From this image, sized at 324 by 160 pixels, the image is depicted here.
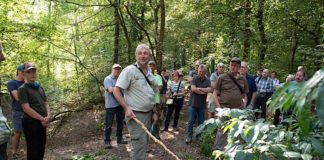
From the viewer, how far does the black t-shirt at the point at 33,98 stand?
523 cm

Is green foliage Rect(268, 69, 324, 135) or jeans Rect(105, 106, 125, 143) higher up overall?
green foliage Rect(268, 69, 324, 135)

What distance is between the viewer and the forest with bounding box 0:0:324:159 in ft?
39.3

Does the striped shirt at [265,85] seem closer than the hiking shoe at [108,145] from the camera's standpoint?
No

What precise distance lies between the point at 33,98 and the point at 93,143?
421 centimetres

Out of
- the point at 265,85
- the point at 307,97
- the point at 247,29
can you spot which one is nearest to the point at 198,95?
the point at 265,85

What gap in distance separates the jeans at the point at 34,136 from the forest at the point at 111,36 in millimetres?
5714

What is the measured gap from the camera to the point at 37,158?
548 cm

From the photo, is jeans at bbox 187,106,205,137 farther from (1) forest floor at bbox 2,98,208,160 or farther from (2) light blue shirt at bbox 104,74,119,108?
(2) light blue shirt at bbox 104,74,119,108

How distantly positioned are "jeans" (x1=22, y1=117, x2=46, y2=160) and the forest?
225 inches

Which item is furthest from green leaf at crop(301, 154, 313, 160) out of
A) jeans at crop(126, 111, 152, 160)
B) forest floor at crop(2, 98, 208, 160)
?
forest floor at crop(2, 98, 208, 160)

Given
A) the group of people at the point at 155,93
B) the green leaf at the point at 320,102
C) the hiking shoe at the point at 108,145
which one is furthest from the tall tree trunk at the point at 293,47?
the green leaf at the point at 320,102

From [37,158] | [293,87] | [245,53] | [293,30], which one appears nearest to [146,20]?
[245,53]

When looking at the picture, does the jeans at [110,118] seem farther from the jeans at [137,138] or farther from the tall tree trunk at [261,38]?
the tall tree trunk at [261,38]

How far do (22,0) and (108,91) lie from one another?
587 cm
